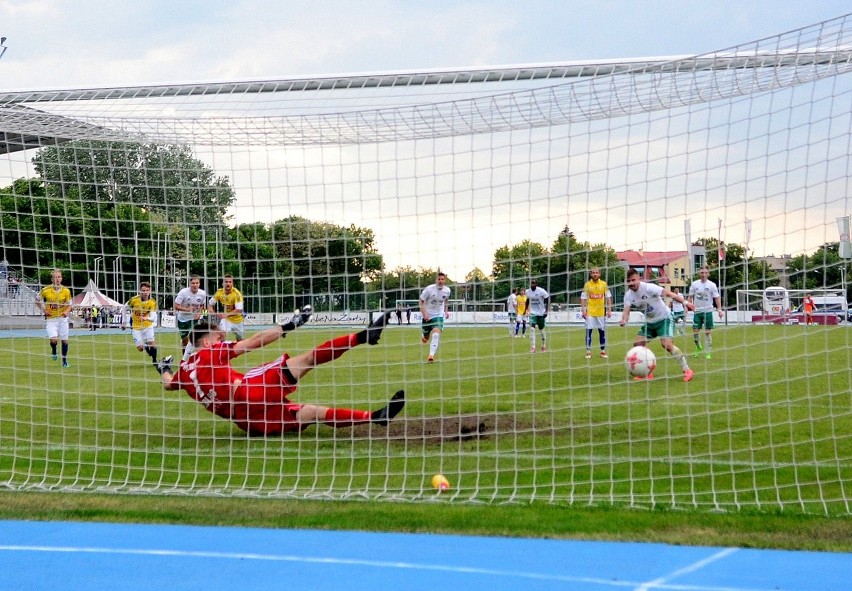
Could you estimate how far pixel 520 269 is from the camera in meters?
7.95

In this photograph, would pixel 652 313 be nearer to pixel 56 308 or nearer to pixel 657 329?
pixel 657 329

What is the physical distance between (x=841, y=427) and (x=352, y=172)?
210 inches

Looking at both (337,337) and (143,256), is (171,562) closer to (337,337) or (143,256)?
A: (337,337)

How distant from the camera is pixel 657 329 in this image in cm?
1270

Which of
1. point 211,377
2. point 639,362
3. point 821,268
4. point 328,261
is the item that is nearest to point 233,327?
point 211,377

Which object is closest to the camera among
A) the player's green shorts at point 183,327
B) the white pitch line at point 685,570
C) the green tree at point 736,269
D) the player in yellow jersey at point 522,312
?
the white pitch line at point 685,570

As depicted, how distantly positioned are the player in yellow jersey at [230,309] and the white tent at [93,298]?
4.31ft

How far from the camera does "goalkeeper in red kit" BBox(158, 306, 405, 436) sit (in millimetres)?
8359

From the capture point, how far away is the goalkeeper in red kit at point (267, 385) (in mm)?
8359

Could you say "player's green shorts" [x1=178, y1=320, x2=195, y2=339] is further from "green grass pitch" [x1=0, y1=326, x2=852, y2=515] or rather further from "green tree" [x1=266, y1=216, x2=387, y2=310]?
"green tree" [x1=266, y1=216, x2=387, y2=310]

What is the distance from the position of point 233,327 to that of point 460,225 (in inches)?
106

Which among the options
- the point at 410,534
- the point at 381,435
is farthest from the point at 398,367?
the point at 410,534

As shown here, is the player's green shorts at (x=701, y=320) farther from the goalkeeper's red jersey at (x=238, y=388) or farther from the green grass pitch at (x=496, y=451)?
the goalkeeper's red jersey at (x=238, y=388)

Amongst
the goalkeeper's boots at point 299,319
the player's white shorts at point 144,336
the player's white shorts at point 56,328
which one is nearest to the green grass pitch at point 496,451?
the goalkeeper's boots at point 299,319
